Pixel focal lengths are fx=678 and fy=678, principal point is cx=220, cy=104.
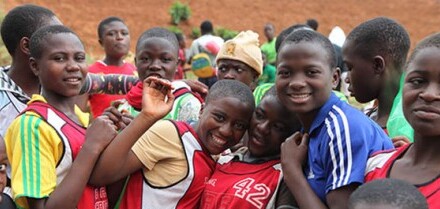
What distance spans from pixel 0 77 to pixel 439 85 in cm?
238

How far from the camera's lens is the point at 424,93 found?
2479 millimetres

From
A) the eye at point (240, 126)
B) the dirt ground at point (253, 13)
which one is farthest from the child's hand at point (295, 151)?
the dirt ground at point (253, 13)

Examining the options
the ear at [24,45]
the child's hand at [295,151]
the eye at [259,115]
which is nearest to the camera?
the child's hand at [295,151]

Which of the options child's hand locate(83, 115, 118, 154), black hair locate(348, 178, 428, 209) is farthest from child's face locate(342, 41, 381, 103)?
child's hand locate(83, 115, 118, 154)

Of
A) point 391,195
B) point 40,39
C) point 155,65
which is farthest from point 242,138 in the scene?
point 391,195

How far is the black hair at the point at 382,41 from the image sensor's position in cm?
339

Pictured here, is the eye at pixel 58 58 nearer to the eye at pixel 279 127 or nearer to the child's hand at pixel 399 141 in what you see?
the eye at pixel 279 127

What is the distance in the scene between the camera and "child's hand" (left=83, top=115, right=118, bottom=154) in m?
3.05

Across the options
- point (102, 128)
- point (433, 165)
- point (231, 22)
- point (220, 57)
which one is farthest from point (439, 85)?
point (231, 22)

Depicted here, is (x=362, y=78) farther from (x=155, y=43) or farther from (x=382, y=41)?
(x=155, y=43)

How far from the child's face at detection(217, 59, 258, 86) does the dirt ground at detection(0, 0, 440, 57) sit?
62.8 feet

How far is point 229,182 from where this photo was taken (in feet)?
10.4

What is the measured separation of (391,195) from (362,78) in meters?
1.17

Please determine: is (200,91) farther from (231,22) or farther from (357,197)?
(231,22)
